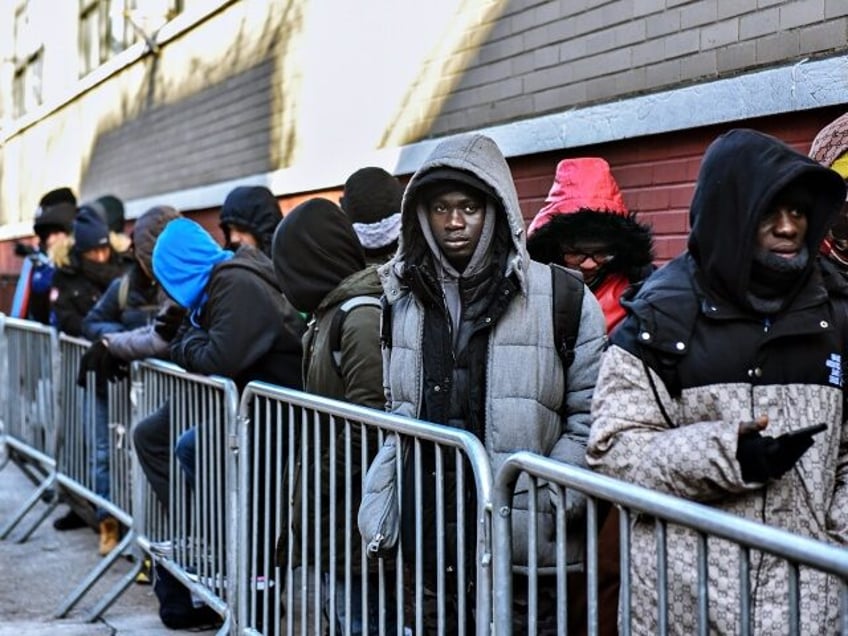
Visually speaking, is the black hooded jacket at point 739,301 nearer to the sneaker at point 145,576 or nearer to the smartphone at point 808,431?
the smartphone at point 808,431

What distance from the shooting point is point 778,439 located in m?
2.75

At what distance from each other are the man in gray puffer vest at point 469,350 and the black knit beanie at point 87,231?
492 centimetres

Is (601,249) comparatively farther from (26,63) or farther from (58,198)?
(26,63)

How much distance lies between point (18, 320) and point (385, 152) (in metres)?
2.87

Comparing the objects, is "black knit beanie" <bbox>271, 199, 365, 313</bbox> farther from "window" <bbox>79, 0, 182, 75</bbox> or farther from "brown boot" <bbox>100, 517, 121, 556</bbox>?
"window" <bbox>79, 0, 182, 75</bbox>

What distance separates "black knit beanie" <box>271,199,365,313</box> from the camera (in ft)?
14.7

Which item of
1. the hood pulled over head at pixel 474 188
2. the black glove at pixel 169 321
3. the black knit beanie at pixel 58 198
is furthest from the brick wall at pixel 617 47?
the black knit beanie at pixel 58 198

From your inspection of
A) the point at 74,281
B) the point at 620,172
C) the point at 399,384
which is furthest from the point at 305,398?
the point at 74,281

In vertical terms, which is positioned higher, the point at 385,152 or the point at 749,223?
the point at 385,152

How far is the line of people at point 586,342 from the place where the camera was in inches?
114

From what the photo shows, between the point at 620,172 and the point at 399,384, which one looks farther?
the point at 620,172

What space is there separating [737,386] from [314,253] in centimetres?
191

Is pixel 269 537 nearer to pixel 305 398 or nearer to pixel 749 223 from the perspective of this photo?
pixel 305 398

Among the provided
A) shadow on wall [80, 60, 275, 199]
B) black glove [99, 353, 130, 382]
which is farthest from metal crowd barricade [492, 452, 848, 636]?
shadow on wall [80, 60, 275, 199]
